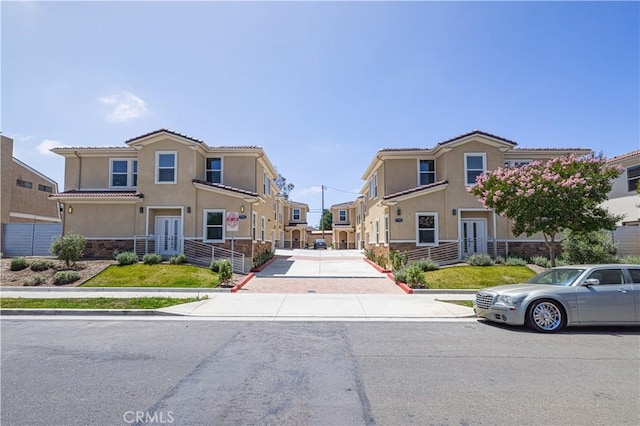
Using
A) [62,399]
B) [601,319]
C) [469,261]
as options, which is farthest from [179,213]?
[601,319]

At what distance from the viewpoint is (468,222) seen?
805 inches

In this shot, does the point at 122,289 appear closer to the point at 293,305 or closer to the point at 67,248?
the point at 67,248

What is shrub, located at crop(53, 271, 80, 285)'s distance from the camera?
1471 centimetres

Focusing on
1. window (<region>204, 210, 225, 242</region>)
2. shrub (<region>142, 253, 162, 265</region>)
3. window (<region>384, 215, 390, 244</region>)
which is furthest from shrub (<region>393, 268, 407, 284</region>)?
shrub (<region>142, 253, 162, 265</region>)

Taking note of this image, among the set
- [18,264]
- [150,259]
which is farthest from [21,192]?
[150,259]

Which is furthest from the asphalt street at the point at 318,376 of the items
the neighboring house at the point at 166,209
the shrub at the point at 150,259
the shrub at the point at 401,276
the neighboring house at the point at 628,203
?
the neighboring house at the point at 628,203

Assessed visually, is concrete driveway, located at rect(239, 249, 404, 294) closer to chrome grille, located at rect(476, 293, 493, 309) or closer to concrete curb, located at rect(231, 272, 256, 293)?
concrete curb, located at rect(231, 272, 256, 293)

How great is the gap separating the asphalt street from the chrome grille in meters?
0.65

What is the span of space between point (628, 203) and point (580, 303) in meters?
17.1

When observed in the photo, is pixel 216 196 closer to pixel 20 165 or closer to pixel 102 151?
pixel 102 151

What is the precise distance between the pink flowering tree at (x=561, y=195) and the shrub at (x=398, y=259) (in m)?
5.97

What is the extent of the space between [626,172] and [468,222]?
9267mm

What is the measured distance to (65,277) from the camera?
14844 mm

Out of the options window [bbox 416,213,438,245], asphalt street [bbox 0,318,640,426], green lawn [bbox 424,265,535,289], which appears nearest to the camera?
asphalt street [bbox 0,318,640,426]
